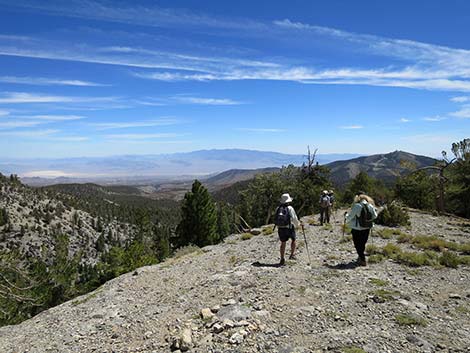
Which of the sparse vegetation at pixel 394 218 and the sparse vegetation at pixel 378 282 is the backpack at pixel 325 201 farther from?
the sparse vegetation at pixel 378 282

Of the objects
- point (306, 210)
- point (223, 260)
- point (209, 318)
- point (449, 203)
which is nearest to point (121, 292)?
point (223, 260)

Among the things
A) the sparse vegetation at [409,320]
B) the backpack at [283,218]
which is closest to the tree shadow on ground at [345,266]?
the backpack at [283,218]

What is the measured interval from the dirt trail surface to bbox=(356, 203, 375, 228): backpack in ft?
4.68

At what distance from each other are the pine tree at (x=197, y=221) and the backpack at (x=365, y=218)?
41391mm

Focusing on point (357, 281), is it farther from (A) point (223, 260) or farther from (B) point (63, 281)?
(B) point (63, 281)

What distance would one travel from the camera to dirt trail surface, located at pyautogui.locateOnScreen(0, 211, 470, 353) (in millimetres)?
7016

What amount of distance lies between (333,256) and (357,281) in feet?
10.4

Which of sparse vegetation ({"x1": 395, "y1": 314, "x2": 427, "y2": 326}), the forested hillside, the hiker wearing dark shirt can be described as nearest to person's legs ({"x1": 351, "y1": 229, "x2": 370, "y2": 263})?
sparse vegetation ({"x1": 395, "y1": 314, "x2": 427, "y2": 326})

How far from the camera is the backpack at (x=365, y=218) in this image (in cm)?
1149

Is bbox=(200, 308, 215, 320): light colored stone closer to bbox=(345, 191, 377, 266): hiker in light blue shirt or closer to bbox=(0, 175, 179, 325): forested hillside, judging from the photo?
bbox=(345, 191, 377, 266): hiker in light blue shirt

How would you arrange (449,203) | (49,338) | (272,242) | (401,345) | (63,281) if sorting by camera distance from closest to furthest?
(401,345) → (49,338) → (272,242) → (449,203) → (63,281)

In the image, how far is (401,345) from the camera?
21.6 ft

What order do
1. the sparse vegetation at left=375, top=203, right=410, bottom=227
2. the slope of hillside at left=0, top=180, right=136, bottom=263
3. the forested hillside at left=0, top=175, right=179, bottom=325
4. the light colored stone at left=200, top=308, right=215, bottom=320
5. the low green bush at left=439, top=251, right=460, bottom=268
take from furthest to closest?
the slope of hillside at left=0, top=180, right=136, bottom=263 < the forested hillside at left=0, top=175, right=179, bottom=325 < the sparse vegetation at left=375, top=203, right=410, bottom=227 < the low green bush at left=439, top=251, right=460, bottom=268 < the light colored stone at left=200, top=308, right=215, bottom=320

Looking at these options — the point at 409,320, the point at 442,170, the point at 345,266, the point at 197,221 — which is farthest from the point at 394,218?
the point at 197,221
